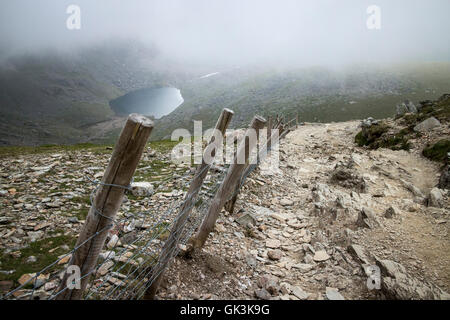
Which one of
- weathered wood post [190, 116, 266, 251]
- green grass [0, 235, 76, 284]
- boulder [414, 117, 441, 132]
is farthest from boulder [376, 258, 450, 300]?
boulder [414, 117, 441, 132]

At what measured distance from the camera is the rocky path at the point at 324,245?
425 centimetres

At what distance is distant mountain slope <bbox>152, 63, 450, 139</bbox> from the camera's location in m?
97.7

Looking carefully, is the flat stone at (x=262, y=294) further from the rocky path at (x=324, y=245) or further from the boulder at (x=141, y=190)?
the boulder at (x=141, y=190)

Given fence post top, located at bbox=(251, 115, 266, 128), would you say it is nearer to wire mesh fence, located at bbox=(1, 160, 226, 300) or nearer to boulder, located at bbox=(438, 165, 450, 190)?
wire mesh fence, located at bbox=(1, 160, 226, 300)

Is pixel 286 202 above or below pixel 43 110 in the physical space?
below

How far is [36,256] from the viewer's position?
181 inches

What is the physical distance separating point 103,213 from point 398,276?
524cm

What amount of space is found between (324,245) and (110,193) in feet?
17.4

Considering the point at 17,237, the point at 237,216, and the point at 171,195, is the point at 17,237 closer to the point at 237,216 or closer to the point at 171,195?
the point at 171,195

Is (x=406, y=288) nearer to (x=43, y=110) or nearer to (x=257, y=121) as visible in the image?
(x=257, y=121)

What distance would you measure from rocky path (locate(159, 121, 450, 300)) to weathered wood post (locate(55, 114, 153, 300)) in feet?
6.71

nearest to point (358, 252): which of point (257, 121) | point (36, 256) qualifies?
point (257, 121)

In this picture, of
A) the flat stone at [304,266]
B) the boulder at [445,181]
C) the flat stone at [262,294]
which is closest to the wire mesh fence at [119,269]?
the flat stone at [262,294]
